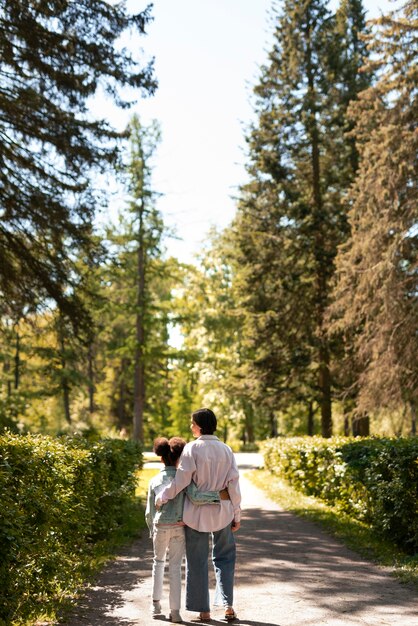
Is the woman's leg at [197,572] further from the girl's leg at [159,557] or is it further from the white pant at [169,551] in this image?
the girl's leg at [159,557]

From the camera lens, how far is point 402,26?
18.1 m

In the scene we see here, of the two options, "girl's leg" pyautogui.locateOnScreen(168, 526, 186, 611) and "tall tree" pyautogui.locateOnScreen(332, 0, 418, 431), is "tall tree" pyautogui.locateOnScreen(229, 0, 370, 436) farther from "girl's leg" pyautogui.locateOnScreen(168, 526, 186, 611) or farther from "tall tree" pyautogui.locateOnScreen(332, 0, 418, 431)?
"girl's leg" pyautogui.locateOnScreen(168, 526, 186, 611)

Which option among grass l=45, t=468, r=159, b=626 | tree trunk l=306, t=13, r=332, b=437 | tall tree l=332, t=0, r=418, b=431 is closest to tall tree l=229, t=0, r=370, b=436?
tree trunk l=306, t=13, r=332, b=437

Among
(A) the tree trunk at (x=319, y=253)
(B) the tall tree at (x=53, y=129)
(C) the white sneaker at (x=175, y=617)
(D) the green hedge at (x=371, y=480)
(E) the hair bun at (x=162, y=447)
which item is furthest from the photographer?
(A) the tree trunk at (x=319, y=253)

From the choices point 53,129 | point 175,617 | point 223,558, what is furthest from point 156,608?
point 53,129

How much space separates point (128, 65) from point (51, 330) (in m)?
5.67

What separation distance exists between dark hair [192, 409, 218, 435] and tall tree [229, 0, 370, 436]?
2011 cm

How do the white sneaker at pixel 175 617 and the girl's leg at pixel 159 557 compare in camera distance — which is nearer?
the white sneaker at pixel 175 617

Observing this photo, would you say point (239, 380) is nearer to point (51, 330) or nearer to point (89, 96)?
point (51, 330)

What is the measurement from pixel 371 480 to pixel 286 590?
3.25 m

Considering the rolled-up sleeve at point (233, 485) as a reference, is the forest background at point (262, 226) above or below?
above

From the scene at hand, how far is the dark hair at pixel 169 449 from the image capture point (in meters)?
6.52

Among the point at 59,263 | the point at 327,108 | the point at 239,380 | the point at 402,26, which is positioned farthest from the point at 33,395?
the point at 402,26

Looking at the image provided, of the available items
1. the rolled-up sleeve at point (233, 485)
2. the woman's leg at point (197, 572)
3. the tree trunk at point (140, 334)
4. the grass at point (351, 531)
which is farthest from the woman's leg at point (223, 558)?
the tree trunk at point (140, 334)
